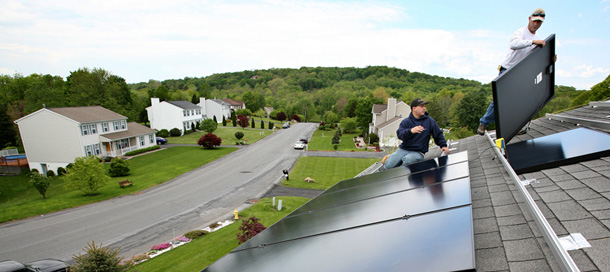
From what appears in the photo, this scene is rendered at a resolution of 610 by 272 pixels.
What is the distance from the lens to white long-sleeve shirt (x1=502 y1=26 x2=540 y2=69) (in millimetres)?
5336

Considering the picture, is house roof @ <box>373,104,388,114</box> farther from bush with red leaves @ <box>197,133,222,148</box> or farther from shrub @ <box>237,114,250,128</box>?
bush with red leaves @ <box>197,133,222,148</box>

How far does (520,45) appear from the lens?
534 centimetres

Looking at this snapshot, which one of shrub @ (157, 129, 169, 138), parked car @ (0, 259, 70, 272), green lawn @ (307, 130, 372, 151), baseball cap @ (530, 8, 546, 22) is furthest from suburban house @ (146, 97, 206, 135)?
baseball cap @ (530, 8, 546, 22)

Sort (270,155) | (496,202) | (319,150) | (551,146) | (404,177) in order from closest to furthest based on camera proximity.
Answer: (496,202) → (404,177) → (551,146) → (270,155) → (319,150)

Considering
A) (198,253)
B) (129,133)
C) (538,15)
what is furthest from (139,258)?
(129,133)

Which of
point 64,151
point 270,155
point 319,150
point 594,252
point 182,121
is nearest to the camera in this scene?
point 594,252

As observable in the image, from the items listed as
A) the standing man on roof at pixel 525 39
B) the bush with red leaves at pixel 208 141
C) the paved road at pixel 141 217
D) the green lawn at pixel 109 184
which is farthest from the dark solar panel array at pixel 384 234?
the bush with red leaves at pixel 208 141

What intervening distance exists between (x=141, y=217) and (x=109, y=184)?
12.1 m

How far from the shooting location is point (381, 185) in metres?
4.97

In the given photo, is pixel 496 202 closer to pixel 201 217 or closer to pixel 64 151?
pixel 201 217

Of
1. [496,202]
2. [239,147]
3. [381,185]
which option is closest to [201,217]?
[381,185]

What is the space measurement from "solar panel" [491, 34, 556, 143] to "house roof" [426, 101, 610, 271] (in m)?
0.98

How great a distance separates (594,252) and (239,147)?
48.0 m

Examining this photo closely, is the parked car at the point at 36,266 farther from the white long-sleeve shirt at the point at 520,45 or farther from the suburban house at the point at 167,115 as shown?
the suburban house at the point at 167,115
